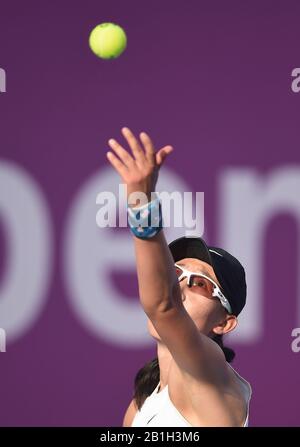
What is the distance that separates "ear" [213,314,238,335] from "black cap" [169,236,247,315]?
0.09 ft

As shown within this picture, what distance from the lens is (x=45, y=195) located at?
589cm

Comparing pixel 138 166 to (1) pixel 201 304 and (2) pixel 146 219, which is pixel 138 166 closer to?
(2) pixel 146 219

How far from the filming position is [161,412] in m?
3.29

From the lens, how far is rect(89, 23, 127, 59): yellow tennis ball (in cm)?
401

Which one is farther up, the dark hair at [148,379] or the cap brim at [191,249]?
the cap brim at [191,249]

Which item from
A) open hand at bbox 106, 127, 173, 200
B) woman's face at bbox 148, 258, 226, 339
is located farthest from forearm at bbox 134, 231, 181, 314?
woman's face at bbox 148, 258, 226, 339

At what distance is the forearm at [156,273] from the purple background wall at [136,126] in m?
3.01

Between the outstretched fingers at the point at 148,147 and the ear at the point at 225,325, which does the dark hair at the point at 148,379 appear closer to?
the ear at the point at 225,325

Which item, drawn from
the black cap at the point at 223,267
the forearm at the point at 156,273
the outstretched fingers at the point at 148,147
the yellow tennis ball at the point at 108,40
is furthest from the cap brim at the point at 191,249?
the yellow tennis ball at the point at 108,40

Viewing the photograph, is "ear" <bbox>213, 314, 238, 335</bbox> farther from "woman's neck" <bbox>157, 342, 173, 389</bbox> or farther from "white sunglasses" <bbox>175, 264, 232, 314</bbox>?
"woman's neck" <bbox>157, 342, 173, 389</bbox>

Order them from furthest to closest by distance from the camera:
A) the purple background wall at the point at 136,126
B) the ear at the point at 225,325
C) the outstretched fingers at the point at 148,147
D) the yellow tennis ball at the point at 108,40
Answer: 1. the purple background wall at the point at 136,126
2. the yellow tennis ball at the point at 108,40
3. the ear at the point at 225,325
4. the outstretched fingers at the point at 148,147

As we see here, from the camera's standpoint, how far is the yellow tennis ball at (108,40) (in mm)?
4008

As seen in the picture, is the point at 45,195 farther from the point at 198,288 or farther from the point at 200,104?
the point at 198,288

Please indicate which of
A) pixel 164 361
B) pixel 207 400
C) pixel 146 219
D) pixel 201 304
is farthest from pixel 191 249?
pixel 146 219
